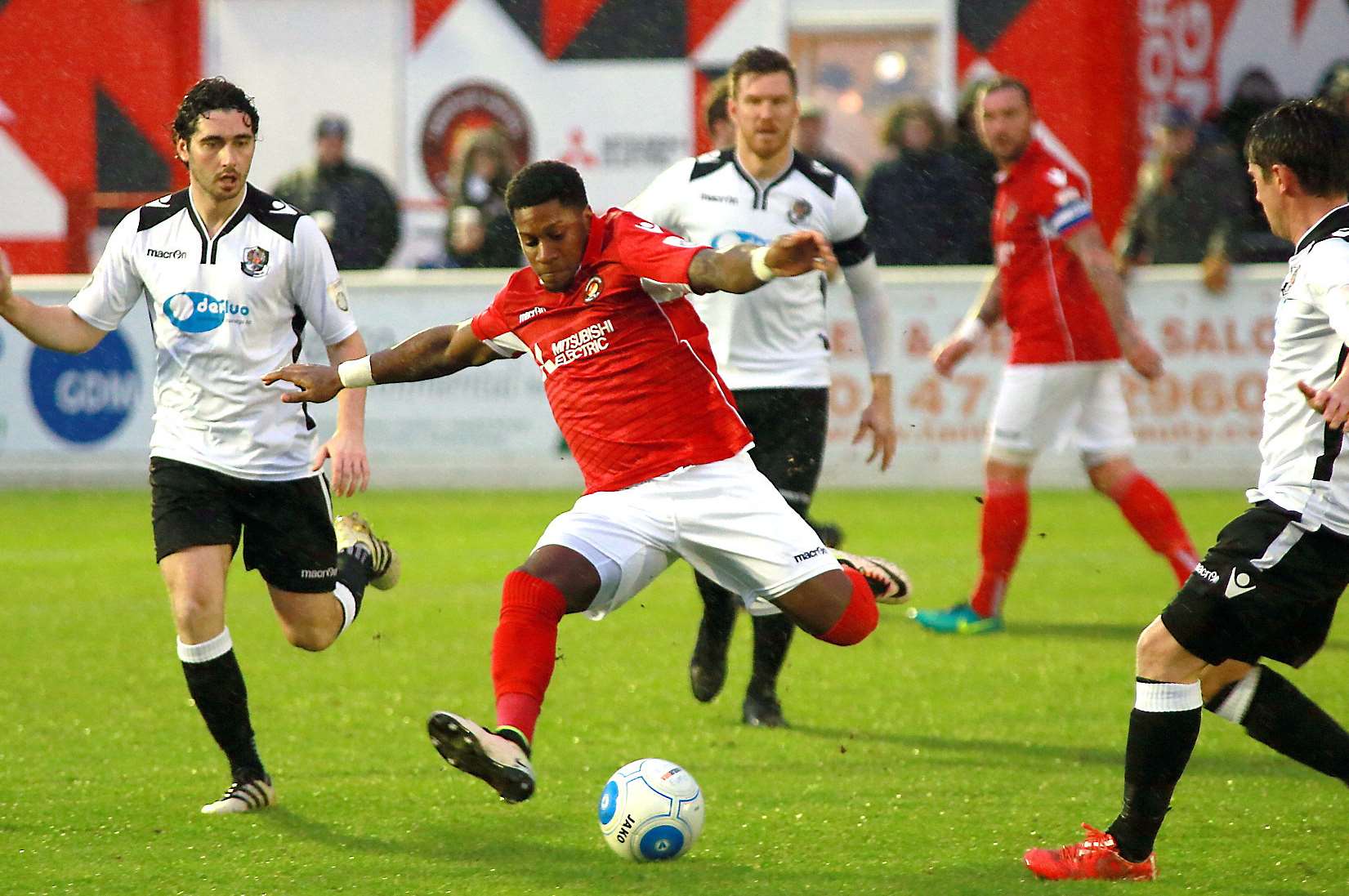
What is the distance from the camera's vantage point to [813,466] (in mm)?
6922

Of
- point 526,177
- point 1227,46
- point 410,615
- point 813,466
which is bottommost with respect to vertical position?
point 410,615

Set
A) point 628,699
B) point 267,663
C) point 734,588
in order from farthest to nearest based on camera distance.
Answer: point 267,663, point 628,699, point 734,588

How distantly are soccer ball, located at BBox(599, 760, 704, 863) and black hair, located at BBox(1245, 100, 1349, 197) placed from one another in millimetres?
2319

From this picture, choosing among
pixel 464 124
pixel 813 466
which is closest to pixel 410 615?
pixel 813 466

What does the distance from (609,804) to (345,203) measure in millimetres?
10494

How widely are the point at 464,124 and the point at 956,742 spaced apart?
44.2ft

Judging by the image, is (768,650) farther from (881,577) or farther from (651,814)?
(651,814)

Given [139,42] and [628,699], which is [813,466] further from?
[139,42]

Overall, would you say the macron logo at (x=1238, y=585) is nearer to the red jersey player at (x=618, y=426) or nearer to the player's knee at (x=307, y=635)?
the red jersey player at (x=618, y=426)

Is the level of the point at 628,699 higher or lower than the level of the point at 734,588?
lower

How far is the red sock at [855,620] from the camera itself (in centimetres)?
531

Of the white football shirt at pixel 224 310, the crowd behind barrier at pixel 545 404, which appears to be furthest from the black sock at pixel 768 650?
the crowd behind barrier at pixel 545 404

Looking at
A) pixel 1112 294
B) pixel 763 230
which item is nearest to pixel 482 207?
pixel 1112 294

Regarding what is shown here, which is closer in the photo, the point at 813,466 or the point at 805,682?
the point at 813,466
